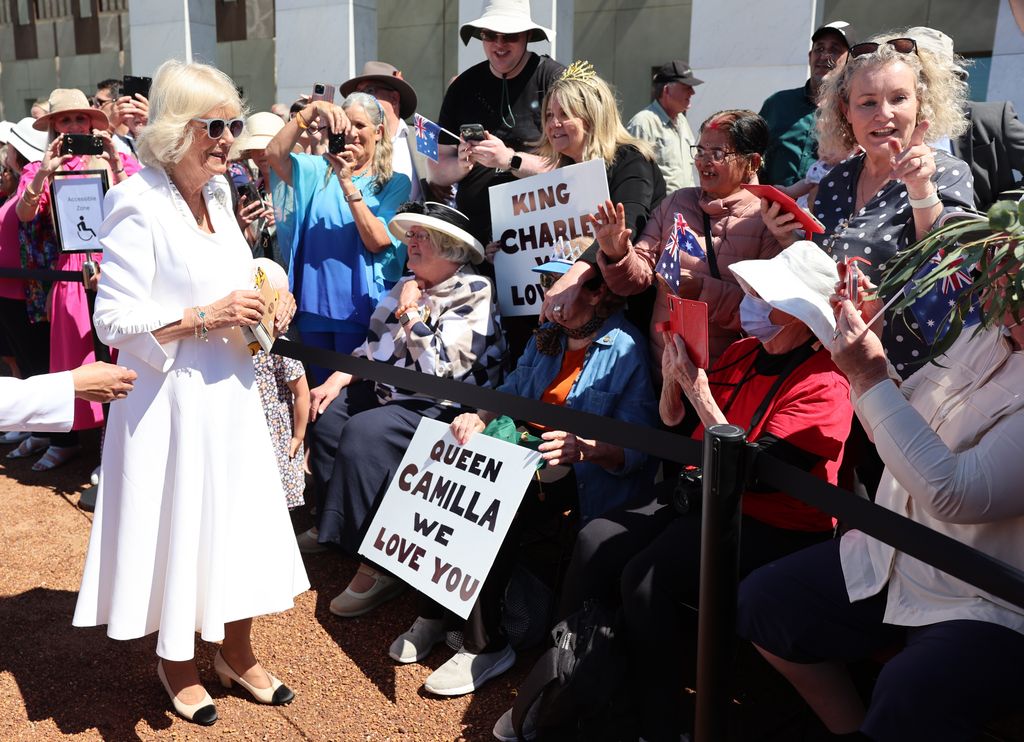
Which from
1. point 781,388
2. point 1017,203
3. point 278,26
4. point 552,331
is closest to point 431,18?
point 278,26

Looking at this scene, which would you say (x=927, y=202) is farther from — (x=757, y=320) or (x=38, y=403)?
(x=38, y=403)

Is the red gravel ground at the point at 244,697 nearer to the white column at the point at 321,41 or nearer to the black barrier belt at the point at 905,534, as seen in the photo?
the black barrier belt at the point at 905,534

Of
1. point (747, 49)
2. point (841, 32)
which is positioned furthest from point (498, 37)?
Answer: point (747, 49)

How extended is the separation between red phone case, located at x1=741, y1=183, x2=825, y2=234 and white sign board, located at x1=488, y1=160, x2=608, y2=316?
3.27ft

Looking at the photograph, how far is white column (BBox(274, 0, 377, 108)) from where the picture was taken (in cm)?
1152

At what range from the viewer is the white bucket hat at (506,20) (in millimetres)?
4938

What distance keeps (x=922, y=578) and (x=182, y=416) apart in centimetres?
232

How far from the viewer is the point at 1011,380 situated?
230 centimetres

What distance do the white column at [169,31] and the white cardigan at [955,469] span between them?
12396 millimetres

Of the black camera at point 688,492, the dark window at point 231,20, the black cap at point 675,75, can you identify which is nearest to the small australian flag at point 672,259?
the black camera at point 688,492

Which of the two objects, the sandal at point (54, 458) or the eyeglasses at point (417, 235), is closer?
the eyeglasses at point (417, 235)

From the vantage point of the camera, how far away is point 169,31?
1302 cm

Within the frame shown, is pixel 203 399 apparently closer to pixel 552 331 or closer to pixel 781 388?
pixel 552 331

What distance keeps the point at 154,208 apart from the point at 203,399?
65cm
